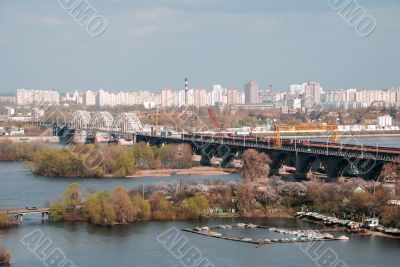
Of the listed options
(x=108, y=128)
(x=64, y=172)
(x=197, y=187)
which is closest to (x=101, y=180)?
(x=64, y=172)

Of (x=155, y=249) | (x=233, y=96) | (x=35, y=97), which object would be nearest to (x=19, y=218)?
(x=155, y=249)

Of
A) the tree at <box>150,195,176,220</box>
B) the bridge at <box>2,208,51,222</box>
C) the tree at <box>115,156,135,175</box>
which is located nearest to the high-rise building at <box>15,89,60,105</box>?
the tree at <box>115,156,135,175</box>

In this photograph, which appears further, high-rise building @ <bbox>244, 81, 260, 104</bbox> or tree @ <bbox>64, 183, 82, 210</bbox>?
high-rise building @ <bbox>244, 81, 260, 104</bbox>

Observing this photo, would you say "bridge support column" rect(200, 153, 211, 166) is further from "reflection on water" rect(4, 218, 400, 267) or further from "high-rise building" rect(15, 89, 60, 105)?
"high-rise building" rect(15, 89, 60, 105)

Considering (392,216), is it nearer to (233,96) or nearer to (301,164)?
(301,164)

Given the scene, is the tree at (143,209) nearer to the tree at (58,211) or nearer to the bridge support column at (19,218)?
the tree at (58,211)

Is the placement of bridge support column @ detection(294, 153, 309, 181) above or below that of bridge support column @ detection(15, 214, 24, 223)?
above
